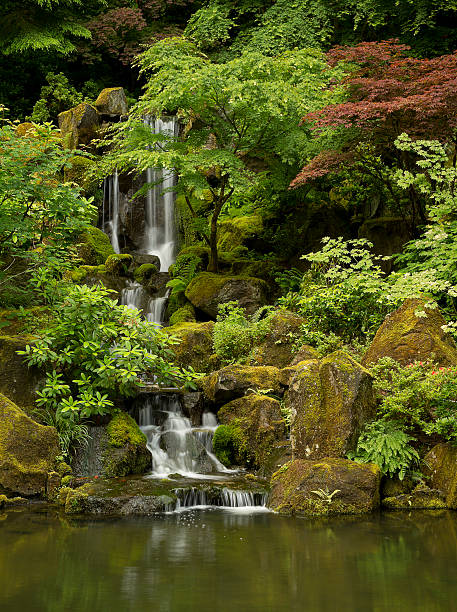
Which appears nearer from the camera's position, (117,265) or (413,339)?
(413,339)

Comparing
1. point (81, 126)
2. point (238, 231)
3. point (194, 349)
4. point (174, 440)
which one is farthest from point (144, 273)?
point (174, 440)

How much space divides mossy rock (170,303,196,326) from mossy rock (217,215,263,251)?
317 centimetres

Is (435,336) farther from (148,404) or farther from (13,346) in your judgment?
(13,346)

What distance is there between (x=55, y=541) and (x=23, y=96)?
22.9 metres

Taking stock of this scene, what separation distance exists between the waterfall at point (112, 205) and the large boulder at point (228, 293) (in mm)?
5349

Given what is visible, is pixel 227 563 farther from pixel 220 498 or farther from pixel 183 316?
pixel 183 316

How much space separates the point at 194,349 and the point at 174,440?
2.72m

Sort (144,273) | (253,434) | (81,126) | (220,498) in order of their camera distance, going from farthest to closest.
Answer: (81,126), (144,273), (253,434), (220,498)

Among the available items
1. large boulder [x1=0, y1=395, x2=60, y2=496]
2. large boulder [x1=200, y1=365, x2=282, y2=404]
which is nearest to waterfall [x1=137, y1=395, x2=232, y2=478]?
large boulder [x1=200, y1=365, x2=282, y2=404]

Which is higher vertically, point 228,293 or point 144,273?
point 144,273

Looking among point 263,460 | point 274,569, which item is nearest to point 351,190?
point 263,460

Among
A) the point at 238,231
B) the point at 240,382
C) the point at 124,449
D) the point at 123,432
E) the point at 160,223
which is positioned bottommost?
the point at 124,449

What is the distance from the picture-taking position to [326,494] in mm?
7547

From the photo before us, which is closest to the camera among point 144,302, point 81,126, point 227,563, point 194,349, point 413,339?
point 227,563
